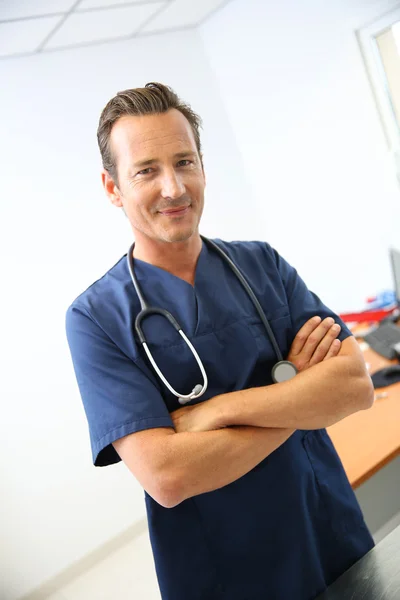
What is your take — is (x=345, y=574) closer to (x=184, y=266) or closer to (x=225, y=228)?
(x=184, y=266)

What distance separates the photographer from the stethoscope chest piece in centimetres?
125

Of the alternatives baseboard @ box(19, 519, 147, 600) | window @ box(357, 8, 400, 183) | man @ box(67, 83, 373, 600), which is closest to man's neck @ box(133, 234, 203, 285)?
man @ box(67, 83, 373, 600)

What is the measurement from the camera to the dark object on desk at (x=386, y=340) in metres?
2.48

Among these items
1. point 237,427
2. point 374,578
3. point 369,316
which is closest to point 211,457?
point 237,427

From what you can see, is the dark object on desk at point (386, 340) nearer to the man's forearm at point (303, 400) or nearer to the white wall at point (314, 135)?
the white wall at point (314, 135)

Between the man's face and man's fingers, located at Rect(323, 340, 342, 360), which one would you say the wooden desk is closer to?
man's fingers, located at Rect(323, 340, 342, 360)

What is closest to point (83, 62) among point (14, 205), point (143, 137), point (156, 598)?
point (14, 205)

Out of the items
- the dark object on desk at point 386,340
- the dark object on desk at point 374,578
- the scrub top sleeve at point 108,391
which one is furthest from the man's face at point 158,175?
the dark object on desk at point 386,340

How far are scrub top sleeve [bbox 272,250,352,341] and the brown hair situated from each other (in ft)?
1.36

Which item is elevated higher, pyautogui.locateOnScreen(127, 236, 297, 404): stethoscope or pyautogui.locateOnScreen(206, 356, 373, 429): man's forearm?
pyautogui.locateOnScreen(127, 236, 297, 404): stethoscope

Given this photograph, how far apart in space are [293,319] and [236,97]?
277 centimetres

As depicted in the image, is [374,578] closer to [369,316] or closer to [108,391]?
[108,391]

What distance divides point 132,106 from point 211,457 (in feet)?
2.26

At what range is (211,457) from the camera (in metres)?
1.12
